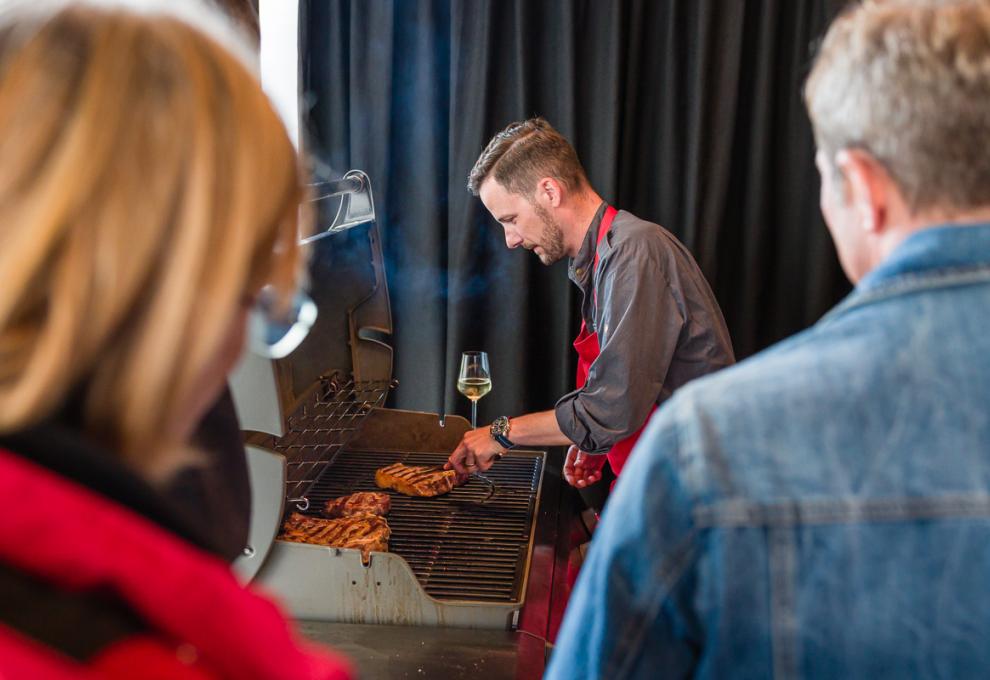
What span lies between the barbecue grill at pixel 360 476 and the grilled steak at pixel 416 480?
3cm

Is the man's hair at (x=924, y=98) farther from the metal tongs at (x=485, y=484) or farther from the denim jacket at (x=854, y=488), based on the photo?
the metal tongs at (x=485, y=484)

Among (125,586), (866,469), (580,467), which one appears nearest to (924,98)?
(866,469)

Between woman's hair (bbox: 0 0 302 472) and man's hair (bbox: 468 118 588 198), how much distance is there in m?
1.88

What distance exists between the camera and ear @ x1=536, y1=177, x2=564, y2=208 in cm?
242

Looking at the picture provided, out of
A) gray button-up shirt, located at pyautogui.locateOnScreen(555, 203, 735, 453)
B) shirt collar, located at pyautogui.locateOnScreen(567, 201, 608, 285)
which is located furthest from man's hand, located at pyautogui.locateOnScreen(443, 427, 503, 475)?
shirt collar, located at pyautogui.locateOnScreen(567, 201, 608, 285)

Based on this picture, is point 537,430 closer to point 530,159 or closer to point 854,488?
point 530,159

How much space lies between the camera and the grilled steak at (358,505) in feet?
6.49

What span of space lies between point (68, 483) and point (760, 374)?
0.58m

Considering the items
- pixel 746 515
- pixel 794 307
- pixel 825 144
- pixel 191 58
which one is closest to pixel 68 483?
pixel 191 58

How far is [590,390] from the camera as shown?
7.16ft

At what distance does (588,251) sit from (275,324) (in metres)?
1.63

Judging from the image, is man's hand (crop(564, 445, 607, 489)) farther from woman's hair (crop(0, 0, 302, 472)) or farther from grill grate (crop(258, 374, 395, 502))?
woman's hair (crop(0, 0, 302, 472))

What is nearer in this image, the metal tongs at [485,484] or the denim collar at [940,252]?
the denim collar at [940,252]

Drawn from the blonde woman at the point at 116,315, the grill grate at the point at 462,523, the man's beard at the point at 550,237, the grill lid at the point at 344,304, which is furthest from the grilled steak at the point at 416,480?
the blonde woman at the point at 116,315
